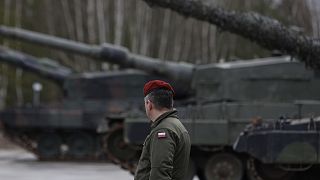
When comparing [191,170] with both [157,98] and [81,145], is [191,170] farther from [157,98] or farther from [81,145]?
[157,98]

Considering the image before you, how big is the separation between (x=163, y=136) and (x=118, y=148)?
11422 mm

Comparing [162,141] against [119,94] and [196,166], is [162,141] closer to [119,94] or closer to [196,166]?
[196,166]

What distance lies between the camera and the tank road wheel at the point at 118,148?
16969 mm

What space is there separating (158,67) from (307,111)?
4914 millimetres

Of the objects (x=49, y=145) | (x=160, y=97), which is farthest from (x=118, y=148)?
(x=160, y=97)

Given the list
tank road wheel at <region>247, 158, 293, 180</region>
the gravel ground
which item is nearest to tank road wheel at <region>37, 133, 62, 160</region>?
the gravel ground

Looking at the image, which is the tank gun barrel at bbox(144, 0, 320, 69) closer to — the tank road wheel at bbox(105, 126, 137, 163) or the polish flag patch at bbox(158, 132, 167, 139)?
the tank road wheel at bbox(105, 126, 137, 163)

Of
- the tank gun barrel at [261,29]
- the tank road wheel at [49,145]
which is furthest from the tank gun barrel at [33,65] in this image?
the tank gun barrel at [261,29]

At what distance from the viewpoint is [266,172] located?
535 inches

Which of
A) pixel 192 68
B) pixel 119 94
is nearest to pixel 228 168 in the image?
pixel 192 68

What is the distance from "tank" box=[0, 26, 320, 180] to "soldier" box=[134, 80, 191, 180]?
774cm

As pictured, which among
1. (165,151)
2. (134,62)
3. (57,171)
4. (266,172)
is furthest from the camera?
(57,171)

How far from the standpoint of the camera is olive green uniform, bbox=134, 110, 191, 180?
577cm

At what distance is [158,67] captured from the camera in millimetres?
18422
